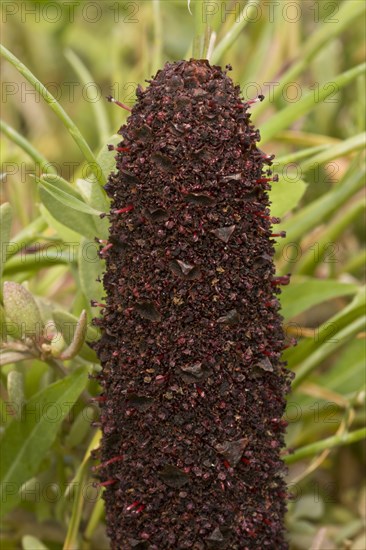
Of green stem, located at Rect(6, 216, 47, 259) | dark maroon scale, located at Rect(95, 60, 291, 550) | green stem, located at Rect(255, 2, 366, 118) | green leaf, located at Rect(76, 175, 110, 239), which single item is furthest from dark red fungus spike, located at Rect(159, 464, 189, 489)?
green stem, located at Rect(255, 2, 366, 118)

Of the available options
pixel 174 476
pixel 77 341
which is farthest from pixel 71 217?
pixel 174 476


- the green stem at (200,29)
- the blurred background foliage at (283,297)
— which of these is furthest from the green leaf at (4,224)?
the green stem at (200,29)

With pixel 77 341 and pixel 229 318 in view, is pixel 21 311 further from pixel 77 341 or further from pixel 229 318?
pixel 229 318

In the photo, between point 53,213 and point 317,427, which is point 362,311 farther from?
point 53,213

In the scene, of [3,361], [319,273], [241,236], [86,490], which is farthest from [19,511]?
[319,273]

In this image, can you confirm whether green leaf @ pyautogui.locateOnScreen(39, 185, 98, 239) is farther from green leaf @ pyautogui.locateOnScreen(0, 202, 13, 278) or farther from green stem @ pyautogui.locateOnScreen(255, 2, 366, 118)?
green stem @ pyautogui.locateOnScreen(255, 2, 366, 118)

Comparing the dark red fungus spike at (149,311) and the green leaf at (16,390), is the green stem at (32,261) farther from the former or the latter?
the dark red fungus spike at (149,311)
